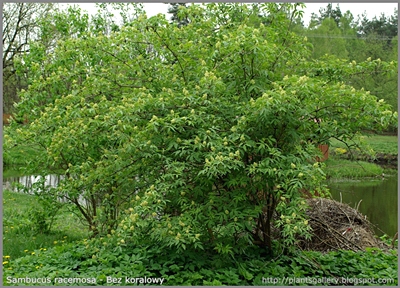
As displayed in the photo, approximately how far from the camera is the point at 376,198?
Result: 12258 millimetres

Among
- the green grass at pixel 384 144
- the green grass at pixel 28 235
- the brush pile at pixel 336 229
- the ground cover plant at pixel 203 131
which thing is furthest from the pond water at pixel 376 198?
the green grass at pixel 28 235

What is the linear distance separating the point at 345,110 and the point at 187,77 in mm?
1616

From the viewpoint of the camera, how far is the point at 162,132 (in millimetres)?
4336

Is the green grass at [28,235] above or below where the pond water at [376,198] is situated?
below

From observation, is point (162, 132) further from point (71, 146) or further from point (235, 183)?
point (71, 146)

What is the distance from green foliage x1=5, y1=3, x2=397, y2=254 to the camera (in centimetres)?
398

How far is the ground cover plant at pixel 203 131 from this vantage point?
3.99 meters

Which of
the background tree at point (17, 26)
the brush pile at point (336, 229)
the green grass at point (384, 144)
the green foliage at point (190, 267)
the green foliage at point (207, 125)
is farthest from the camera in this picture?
the green grass at point (384, 144)

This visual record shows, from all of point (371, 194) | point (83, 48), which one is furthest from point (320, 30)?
point (83, 48)

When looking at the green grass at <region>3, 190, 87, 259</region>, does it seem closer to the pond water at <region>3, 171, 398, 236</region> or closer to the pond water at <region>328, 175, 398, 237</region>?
the pond water at <region>3, 171, 398, 236</region>

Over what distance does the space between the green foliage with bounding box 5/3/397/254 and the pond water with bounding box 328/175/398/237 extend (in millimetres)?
4199

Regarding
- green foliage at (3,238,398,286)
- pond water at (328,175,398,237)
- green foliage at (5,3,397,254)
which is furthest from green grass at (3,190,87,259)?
pond water at (328,175,398,237)

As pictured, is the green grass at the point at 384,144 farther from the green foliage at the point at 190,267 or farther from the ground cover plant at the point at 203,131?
the ground cover plant at the point at 203,131

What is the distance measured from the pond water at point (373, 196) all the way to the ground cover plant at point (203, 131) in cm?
364
